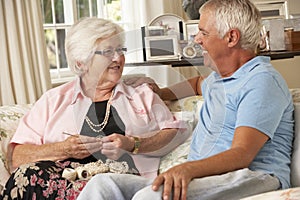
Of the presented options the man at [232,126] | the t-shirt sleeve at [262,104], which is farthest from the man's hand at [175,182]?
the t-shirt sleeve at [262,104]

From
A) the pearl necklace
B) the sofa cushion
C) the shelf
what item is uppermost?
the shelf

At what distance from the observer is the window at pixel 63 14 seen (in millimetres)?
3732

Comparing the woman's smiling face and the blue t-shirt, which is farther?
the woman's smiling face

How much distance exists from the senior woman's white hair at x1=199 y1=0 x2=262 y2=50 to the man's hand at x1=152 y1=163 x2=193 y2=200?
0.56m

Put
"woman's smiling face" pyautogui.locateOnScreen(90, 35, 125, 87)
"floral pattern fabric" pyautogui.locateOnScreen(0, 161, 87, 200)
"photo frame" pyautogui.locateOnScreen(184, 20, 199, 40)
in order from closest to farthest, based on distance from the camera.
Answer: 1. "floral pattern fabric" pyautogui.locateOnScreen(0, 161, 87, 200)
2. "woman's smiling face" pyautogui.locateOnScreen(90, 35, 125, 87)
3. "photo frame" pyautogui.locateOnScreen(184, 20, 199, 40)

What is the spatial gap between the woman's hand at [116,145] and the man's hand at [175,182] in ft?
1.62

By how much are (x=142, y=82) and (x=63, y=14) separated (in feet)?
6.10

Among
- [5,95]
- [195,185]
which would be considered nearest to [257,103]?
[195,185]

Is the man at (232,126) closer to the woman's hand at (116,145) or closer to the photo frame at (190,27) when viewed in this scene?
the woman's hand at (116,145)

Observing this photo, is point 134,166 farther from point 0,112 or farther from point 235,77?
point 0,112

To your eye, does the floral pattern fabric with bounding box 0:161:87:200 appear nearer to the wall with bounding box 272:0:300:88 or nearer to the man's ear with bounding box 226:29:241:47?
the man's ear with bounding box 226:29:241:47

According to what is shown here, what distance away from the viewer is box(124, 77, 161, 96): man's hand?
2133 millimetres

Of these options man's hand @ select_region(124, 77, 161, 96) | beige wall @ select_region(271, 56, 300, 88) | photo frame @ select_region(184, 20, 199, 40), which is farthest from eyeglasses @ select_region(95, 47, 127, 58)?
beige wall @ select_region(271, 56, 300, 88)

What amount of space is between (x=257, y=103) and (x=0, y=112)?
111cm
